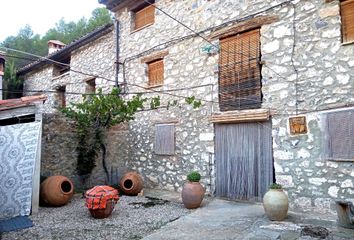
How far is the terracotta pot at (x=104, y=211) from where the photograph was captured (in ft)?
17.7

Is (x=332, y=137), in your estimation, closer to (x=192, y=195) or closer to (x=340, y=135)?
(x=340, y=135)

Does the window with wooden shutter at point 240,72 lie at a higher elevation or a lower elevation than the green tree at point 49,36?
lower

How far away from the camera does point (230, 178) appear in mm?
6785

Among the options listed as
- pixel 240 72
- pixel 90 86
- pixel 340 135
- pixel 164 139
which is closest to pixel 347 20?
pixel 340 135

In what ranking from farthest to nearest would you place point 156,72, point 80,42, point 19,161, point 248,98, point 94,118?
point 80,42 < point 156,72 < point 94,118 < point 248,98 < point 19,161

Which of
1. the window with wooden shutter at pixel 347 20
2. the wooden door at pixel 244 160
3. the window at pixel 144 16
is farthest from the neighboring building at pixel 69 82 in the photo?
the window with wooden shutter at pixel 347 20

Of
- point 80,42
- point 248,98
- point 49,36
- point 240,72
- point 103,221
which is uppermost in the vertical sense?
point 49,36

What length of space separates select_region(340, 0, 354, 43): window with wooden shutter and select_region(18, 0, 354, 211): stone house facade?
→ 0.02 meters

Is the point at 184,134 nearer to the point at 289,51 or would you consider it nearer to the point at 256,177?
the point at 256,177

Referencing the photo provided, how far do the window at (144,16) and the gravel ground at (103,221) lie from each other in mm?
5440

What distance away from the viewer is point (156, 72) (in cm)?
877

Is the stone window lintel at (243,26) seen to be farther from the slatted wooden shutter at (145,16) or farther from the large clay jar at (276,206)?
the large clay jar at (276,206)

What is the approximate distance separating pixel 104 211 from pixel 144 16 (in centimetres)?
628

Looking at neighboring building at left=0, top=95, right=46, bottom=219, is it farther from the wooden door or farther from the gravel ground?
the wooden door
